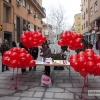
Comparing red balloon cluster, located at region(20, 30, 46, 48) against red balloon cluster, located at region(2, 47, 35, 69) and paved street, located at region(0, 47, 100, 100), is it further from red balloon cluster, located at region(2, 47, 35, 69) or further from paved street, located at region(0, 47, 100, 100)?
red balloon cluster, located at region(2, 47, 35, 69)

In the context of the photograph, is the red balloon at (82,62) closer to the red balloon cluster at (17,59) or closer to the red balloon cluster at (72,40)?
the red balloon cluster at (17,59)

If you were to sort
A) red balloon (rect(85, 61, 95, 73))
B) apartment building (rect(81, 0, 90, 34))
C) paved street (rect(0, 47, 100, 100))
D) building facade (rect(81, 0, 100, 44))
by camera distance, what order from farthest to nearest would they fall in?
apartment building (rect(81, 0, 90, 34)), building facade (rect(81, 0, 100, 44)), paved street (rect(0, 47, 100, 100)), red balloon (rect(85, 61, 95, 73))

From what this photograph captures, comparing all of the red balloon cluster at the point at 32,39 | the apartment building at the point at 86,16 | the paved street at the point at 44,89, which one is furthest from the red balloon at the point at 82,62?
the apartment building at the point at 86,16

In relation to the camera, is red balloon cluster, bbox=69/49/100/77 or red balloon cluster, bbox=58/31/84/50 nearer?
red balloon cluster, bbox=69/49/100/77

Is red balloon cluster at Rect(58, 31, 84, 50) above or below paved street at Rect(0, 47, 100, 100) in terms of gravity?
above

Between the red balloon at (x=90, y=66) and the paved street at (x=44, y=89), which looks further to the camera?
the paved street at (x=44, y=89)

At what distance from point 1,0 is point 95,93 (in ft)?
43.4

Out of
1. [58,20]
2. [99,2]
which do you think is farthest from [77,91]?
[99,2]

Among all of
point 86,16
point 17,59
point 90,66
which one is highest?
point 86,16

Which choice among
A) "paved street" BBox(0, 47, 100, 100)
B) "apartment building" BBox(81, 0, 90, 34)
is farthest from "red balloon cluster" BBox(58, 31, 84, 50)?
"apartment building" BBox(81, 0, 90, 34)

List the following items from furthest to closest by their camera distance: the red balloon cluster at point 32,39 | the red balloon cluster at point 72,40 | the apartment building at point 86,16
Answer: the apartment building at point 86,16 → the red balloon cluster at point 72,40 → the red balloon cluster at point 32,39

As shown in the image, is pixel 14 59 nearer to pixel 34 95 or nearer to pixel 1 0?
pixel 34 95

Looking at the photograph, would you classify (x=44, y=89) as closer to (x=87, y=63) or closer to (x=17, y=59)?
(x=17, y=59)

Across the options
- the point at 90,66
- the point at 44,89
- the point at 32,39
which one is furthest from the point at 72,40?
the point at 90,66
